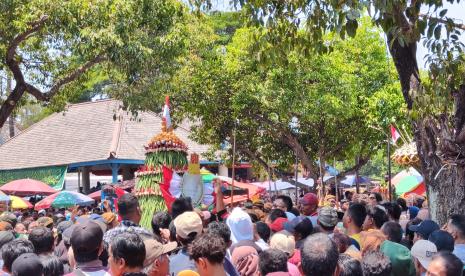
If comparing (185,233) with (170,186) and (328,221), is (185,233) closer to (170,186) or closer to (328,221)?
(328,221)

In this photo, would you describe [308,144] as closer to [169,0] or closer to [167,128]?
[169,0]

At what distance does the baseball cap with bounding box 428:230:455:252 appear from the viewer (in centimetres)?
628

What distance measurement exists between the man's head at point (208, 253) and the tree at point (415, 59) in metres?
3.18

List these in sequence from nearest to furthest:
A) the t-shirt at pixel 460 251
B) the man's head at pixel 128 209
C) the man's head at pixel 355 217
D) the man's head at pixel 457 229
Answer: the t-shirt at pixel 460 251
the man's head at pixel 457 229
the man's head at pixel 128 209
the man's head at pixel 355 217

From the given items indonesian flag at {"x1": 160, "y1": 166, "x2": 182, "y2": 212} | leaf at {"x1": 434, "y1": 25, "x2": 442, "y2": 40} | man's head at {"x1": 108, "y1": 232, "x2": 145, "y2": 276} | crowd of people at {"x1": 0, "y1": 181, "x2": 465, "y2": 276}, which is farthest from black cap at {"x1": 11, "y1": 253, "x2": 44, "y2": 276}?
indonesian flag at {"x1": 160, "y1": 166, "x2": 182, "y2": 212}

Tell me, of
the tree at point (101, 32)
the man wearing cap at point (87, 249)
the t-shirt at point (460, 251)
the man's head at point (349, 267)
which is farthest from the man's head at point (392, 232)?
the tree at point (101, 32)

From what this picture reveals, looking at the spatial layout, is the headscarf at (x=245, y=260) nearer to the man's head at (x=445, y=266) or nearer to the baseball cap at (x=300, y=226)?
the baseball cap at (x=300, y=226)

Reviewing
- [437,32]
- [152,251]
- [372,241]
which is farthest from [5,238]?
[437,32]

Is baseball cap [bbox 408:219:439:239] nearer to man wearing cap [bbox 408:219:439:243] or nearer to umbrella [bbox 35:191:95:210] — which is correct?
man wearing cap [bbox 408:219:439:243]

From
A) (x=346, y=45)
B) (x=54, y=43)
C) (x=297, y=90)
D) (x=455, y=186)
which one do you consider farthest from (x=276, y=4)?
(x=346, y=45)

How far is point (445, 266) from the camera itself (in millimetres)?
4906

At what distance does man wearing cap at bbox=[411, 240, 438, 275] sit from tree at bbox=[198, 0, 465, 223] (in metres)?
2.27

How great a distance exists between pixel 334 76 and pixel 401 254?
15424 mm

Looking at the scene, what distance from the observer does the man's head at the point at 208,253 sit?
16.3 feet
